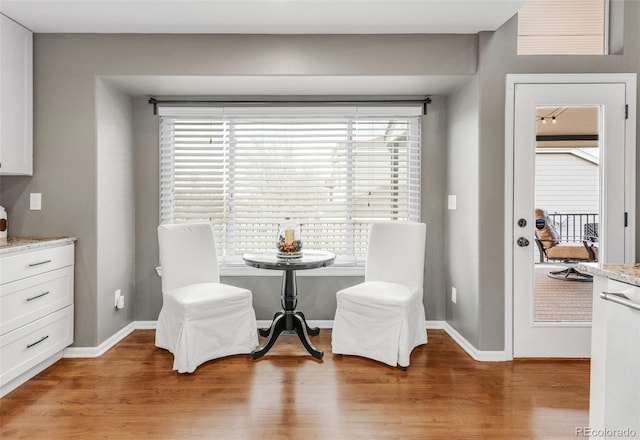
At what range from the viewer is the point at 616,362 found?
1444mm

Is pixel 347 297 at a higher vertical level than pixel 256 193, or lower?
lower

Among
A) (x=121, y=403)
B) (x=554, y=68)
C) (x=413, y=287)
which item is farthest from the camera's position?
(x=413, y=287)

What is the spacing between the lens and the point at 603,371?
1.51m

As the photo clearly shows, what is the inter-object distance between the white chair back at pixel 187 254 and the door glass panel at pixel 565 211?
2462 mm

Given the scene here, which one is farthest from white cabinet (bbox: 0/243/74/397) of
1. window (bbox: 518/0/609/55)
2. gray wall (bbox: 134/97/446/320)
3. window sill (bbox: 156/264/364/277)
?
window (bbox: 518/0/609/55)

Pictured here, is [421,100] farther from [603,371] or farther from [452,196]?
[603,371]

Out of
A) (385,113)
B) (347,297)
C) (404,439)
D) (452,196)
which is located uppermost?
(385,113)

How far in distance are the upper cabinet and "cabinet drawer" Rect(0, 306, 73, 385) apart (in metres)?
1.04

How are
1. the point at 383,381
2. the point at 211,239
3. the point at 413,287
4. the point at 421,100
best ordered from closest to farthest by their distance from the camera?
the point at 383,381
the point at 413,287
the point at 211,239
the point at 421,100

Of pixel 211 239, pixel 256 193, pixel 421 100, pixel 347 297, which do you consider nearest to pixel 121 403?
pixel 211 239

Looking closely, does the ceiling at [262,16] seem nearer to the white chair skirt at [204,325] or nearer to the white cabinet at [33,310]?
the white cabinet at [33,310]

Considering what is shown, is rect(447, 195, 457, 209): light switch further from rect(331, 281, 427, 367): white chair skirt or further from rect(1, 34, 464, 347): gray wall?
rect(1, 34, 464, 347): gray wall

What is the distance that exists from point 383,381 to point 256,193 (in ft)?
6.25

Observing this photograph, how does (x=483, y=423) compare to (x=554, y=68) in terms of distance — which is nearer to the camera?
(x=483, y=423)
